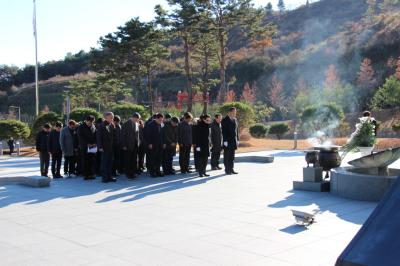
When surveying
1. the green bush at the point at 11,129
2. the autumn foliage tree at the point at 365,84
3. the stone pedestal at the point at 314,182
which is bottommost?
the stone pedestal at the point at 314,182

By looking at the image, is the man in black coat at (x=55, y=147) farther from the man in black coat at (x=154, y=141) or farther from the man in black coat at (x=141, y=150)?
the man in black coat at (x=154, y=141)

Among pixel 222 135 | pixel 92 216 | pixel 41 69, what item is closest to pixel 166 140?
pixel 222 135

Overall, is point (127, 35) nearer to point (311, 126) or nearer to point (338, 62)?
point (311, 126)

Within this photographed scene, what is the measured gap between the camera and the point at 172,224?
725 cm

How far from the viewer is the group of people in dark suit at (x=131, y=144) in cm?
1249

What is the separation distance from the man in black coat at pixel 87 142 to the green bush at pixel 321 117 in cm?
1572

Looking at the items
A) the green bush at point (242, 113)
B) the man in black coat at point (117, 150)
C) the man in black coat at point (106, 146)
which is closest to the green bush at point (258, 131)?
the green bush at point (242, 113)

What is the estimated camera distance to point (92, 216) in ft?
26.1

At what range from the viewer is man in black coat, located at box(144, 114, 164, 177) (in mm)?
12844

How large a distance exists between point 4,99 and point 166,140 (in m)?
72.8

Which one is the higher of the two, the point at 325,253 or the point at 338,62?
the point at 338,62

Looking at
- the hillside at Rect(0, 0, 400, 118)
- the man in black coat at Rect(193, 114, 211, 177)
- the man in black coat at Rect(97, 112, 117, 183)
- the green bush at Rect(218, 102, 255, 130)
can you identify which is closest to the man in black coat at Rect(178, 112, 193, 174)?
the man in black coat at Rect(193, 114, 211, 177)

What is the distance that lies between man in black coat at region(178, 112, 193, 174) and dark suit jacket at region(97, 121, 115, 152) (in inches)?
84.3

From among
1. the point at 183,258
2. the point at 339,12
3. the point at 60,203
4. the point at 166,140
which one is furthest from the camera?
the point at 339,12
